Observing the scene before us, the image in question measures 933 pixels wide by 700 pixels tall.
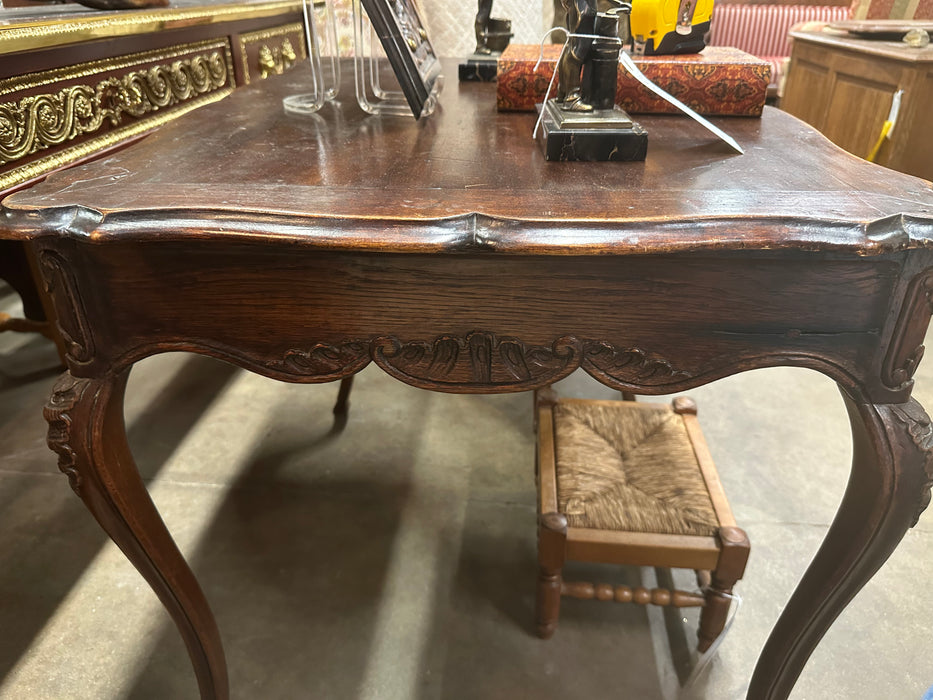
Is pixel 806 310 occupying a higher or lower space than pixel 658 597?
higher

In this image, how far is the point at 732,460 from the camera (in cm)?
154

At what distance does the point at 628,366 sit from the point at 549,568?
480 millimetres

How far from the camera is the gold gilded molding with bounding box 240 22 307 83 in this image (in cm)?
193

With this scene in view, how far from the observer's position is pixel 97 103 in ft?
4.15

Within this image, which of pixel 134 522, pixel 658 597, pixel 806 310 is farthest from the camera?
pixel 658 597

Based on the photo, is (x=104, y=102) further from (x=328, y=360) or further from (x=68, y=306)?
(x=328, y=360)

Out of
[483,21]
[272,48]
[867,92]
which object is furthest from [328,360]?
[867,92]

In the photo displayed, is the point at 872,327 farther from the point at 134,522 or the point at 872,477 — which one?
the point at 134,522

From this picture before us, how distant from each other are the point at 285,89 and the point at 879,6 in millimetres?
5107

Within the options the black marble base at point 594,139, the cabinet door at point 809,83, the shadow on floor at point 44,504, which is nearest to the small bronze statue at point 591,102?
the black marble base at point 594,139

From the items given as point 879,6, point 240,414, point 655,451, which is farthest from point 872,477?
point 879,6

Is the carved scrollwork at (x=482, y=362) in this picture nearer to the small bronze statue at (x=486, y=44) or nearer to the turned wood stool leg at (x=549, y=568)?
the turned wood stool leg at (x=549, y=568)

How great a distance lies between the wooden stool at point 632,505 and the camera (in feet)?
3.09

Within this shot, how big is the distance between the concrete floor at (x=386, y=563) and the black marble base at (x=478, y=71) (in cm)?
83
